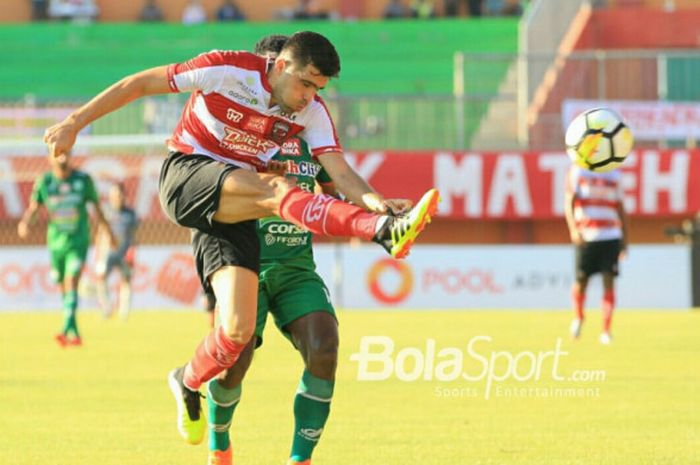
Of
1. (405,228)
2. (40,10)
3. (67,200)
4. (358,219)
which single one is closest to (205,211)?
(358,219)

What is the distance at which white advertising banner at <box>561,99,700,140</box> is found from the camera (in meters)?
28.2

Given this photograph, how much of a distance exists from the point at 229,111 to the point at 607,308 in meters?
10.6

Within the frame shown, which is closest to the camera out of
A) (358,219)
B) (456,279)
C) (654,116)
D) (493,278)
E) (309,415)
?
(358,219)

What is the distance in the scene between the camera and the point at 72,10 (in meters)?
38.1

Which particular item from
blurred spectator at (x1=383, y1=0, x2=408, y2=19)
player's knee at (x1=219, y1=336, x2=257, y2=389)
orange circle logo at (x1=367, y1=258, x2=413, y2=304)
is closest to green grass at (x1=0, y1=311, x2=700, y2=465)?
player's knee at (x1=219, y1=336, x2=257, y2=389)

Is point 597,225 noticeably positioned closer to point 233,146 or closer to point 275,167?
point 275,167

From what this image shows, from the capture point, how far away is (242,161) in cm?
741

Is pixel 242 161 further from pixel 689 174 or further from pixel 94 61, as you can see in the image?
pixel 94 61

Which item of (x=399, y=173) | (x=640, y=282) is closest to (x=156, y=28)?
(x=399, y=173)

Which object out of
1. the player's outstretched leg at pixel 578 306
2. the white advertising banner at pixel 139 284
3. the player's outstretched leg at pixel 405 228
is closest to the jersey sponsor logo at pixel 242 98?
the player's outstretched leg at pixel 405 228

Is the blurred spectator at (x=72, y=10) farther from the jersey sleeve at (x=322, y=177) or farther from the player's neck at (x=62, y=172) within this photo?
the jersey sleeve at (x=322, y=177)

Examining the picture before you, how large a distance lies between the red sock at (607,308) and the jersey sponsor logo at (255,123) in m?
10.4

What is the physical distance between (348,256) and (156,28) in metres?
12.6

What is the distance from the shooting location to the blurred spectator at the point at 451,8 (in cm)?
3709
